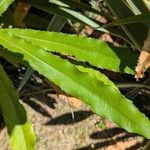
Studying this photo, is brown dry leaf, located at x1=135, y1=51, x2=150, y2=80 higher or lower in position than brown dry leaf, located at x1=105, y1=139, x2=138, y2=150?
higher

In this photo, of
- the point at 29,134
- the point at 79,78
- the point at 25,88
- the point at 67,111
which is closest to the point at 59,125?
the point at 67,111

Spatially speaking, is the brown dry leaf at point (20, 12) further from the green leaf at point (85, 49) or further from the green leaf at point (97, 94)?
the green leaf at point (97, 94)

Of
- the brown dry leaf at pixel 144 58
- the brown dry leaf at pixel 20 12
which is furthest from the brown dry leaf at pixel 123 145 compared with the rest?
the brown dry leaf at pixel 144 58

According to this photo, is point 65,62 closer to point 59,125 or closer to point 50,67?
point 50,67

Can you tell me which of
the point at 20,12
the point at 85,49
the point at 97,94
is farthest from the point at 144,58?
the point at 20,12

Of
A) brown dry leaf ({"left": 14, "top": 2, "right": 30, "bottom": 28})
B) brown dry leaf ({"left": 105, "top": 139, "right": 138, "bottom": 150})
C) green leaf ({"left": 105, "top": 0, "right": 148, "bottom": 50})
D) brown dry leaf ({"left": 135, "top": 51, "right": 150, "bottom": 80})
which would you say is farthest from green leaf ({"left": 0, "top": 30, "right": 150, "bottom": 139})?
brown dry leaf ({"left": 105, "top": 139, "right": 138, "bottom": 150})

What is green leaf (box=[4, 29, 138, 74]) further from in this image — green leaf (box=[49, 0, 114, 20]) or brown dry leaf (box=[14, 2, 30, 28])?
brown dry leaf (box=[14, 2, 30, 28])
